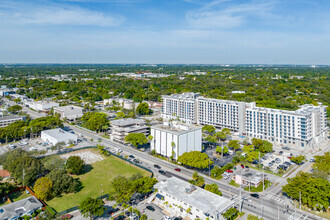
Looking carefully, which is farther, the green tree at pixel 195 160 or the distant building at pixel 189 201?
the green tree at pixel 195 160

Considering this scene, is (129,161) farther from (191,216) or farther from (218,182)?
(191,216)

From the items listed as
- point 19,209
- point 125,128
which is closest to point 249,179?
point 19,209

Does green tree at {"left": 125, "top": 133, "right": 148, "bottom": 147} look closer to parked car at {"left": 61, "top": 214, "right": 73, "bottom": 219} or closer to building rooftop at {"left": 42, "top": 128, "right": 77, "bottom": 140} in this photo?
building rooftop at {"left": 42, "top": 128, "right": 77, "bottom": 140}

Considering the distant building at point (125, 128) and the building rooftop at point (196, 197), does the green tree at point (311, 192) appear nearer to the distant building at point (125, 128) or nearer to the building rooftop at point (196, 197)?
the building rooftop at point (196, 197)

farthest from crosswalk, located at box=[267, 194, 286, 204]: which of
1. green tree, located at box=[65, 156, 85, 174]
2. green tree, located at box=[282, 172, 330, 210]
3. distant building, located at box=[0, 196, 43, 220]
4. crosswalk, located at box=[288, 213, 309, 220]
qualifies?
distant building, located at box=[0, 196, 43, 220]

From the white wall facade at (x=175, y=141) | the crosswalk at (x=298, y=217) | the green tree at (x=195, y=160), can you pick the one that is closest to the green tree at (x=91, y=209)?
the green tree at (x=195, y=160)

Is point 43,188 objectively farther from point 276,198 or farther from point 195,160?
point 276,198
